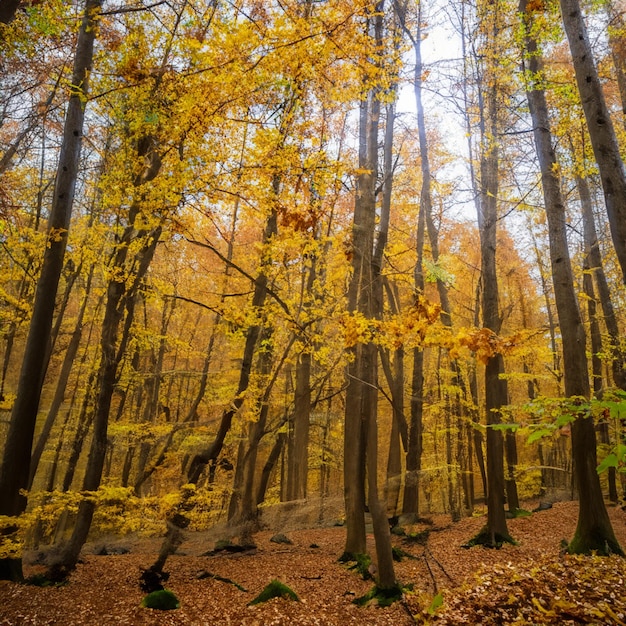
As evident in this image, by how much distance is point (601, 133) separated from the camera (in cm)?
494

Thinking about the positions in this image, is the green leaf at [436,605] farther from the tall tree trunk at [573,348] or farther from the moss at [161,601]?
the moss at [161,601]

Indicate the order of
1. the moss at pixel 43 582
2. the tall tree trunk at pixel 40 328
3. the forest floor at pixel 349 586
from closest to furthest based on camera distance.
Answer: the forest floor at pixel 349 586
the tall tree trunk at pixel 40 328
the moss at pixel 43 582

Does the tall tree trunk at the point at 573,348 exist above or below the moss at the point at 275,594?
above

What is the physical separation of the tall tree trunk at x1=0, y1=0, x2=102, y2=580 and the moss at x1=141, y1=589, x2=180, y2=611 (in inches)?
90.7

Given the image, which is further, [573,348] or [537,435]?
[573,348]

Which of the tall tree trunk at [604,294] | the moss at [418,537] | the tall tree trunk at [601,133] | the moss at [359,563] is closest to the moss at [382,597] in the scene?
the moss at [359,563]

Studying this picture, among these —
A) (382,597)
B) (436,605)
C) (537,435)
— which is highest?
(537,435)

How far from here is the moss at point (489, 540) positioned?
8477mm

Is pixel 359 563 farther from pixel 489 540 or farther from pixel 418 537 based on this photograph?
pixel 418 537

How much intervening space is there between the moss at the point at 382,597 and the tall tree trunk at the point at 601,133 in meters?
5.03

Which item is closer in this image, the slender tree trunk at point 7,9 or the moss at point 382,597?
the slender tree trunk at point 7,9

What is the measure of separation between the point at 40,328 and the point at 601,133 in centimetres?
843

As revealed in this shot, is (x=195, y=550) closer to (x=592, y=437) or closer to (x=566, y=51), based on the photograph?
(x=592, y=437)

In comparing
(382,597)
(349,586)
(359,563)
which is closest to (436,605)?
(382,597)
